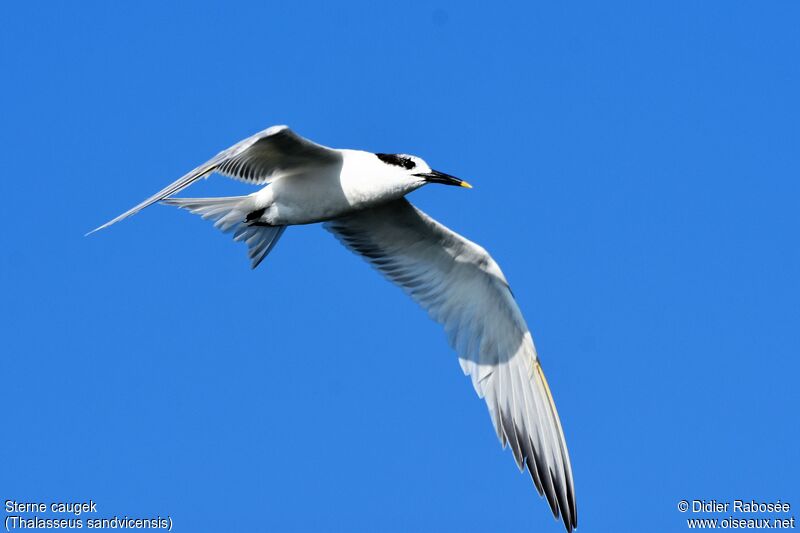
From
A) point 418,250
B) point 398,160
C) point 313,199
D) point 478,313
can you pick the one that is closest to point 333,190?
point 313,199

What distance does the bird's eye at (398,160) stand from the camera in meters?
10.4

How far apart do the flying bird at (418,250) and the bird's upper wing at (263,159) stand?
0.01 meters

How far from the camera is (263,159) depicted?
Result: 34.9ft

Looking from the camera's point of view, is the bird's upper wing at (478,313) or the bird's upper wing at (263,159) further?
the bird's upper wing at (478,313)

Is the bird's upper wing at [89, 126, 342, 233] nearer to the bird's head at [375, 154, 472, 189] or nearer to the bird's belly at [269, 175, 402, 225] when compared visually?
the bird's belly at [269, 175, 402, 225]

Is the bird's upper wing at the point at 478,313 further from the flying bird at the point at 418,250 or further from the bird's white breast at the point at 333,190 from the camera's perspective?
the bird's white breast at the point at 333,190

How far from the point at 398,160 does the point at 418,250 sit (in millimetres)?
1640

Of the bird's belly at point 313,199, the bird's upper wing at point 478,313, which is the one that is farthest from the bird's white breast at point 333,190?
the bird's upper wing at point 478,313

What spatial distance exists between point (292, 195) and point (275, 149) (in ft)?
1.79

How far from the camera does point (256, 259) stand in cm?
1138

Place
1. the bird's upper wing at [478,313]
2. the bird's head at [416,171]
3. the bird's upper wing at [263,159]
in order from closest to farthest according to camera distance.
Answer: the bird's upper wing at [263,159] < the bird's head at [416,171] < the bird's upper wing at [478,313]

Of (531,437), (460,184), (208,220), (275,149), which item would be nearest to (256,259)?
(208,220)

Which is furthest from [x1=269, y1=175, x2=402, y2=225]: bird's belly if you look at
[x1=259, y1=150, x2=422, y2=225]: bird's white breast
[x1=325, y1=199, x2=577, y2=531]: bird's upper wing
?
[x1=325, y1=199, x2=577, y2=531]: bird's upper wing

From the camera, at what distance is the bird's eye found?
410 inches
